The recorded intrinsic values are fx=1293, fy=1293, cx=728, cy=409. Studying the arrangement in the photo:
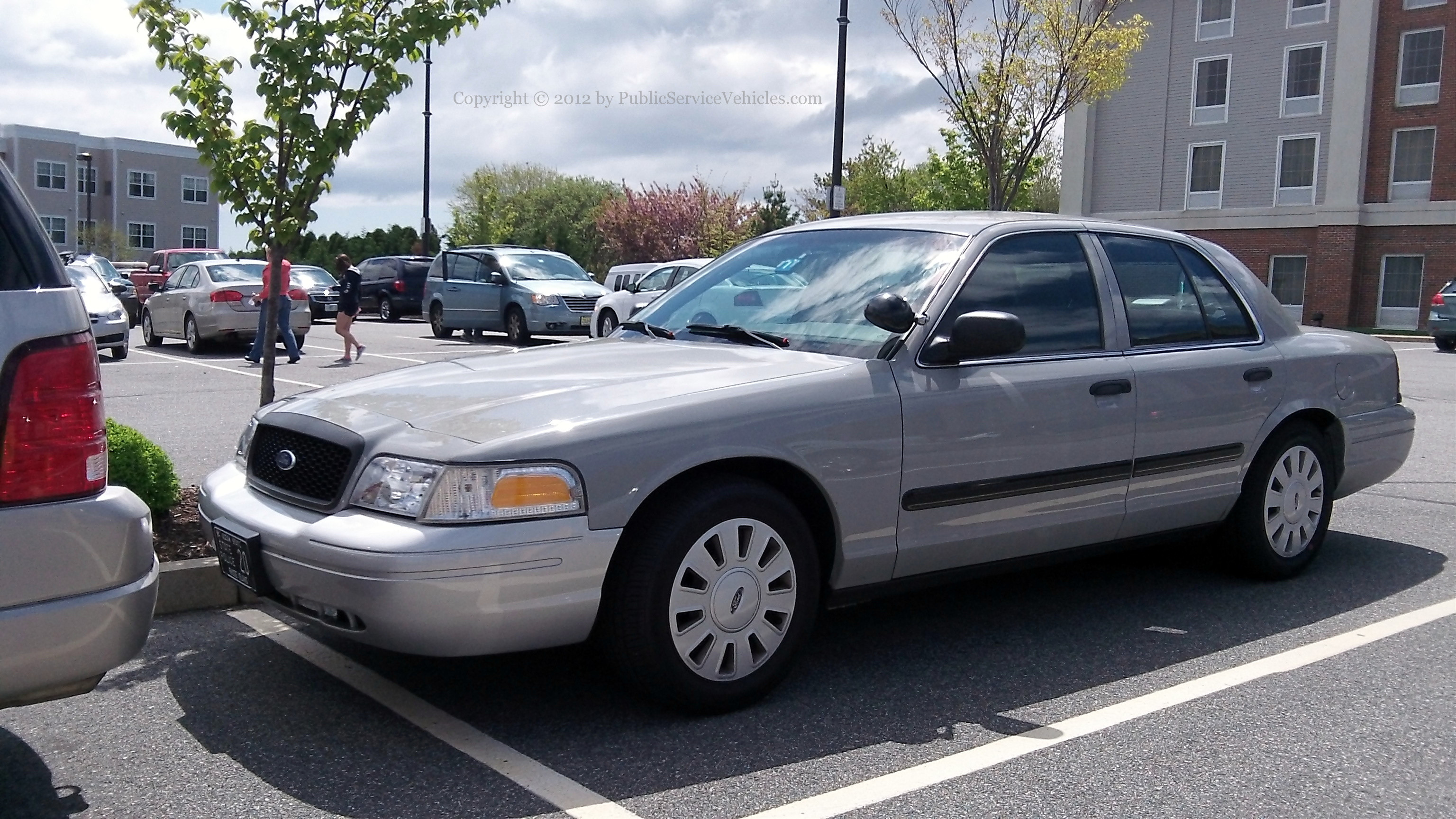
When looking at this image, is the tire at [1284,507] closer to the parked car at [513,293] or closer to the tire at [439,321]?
the parked car at [513,293]

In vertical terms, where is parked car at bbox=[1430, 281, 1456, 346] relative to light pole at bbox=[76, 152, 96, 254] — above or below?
below

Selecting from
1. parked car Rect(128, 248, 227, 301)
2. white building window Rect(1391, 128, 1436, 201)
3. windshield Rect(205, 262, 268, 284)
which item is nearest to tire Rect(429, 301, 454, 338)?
windshield Rect(205, 262, 268, 284)

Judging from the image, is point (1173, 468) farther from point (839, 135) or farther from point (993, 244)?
point (839, 135)

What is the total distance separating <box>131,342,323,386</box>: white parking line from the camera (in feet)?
46.3

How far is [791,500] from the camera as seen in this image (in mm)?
4133

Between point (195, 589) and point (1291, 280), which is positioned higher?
point (1291, 280)

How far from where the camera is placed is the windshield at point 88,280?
16.3m

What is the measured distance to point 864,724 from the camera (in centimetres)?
391

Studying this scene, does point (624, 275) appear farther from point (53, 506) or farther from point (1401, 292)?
point (1401, 292)

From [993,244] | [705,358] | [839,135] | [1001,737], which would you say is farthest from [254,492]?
[839,135]

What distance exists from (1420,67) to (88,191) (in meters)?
52.1

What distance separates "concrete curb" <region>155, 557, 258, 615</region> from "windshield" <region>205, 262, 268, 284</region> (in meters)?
15.0

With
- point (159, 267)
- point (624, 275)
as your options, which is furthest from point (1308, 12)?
point (159, 267)

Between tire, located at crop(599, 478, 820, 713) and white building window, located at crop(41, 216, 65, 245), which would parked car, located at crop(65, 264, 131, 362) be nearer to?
tire, located at crop(599, 478, 820, 713)
